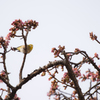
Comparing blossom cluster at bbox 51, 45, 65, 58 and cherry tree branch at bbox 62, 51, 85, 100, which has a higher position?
blossom cluster at bbox 51, 45, 65, 58

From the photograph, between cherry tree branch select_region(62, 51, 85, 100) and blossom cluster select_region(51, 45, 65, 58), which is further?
blossom cluster select_region(51, 45, 65, 58)

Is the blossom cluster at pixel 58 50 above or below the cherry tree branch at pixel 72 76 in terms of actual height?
above

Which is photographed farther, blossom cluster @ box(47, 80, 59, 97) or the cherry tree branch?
blossom cluster @ box(47, 80, 59, 97)

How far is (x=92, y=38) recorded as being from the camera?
545cm

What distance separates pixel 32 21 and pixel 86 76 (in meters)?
3.19

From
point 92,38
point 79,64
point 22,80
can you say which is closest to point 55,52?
point 79,64

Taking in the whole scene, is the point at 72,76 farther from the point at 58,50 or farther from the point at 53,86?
the point at 53,86

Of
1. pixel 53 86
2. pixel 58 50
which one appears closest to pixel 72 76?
pixel 58 50

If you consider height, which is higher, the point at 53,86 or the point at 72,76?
the point at 53,86

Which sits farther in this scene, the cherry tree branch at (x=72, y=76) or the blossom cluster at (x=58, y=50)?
the blossom cluster at (x=58, y=50)

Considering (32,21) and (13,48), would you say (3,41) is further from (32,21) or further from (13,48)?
(32,21)

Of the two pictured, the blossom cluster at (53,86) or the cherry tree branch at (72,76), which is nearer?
the cherry tree branch at (72,76)

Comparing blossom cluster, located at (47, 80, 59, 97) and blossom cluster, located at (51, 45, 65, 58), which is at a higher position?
blossom cluster, located at (51, 45, 65, 58)

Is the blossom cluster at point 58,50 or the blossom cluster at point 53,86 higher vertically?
the blossom cluster at point 58,50
